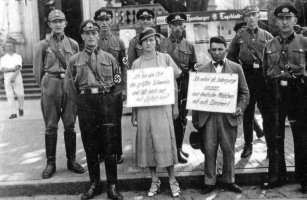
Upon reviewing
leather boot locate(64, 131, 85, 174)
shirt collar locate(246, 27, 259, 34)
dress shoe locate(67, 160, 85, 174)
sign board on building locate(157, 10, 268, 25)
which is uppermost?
sign board on building locate(157, 10, 268, 25)

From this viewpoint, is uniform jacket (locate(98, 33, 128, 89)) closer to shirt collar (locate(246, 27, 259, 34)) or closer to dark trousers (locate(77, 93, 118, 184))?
dark trousers (locate(77, 93, 118, 184))

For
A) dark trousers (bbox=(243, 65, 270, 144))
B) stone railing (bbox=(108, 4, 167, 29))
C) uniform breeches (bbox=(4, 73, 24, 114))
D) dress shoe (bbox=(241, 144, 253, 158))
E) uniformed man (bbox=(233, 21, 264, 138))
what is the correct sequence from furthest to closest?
stone railing (bbox=(108, 4, 167, 29)) → uniform breeches (bbox=(4, 73, 24, 114)) → uniformed man (bbox=(233, 21, 264, 138)) → dress shoe (bbox=(241, 144, 253, 158)) → dark trousers (bbox=(243, 65, 270, 144))

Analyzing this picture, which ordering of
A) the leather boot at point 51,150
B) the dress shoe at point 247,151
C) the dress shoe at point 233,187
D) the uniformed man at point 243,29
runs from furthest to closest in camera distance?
the uniformed man at point 243,29 → the dress shoe at point 247,151 → the leather boot at point 51,150 → the dress shoe at point 233,187

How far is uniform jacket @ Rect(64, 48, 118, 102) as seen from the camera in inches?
204

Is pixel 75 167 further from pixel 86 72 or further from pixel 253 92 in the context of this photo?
pixel 253 92

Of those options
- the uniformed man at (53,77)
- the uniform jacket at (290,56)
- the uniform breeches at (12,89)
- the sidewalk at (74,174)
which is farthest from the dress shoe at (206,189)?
the uniform breeches at (12,89)

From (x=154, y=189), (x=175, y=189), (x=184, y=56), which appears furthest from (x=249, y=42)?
(x=154, y=189)

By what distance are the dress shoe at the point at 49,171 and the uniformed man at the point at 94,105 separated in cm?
86

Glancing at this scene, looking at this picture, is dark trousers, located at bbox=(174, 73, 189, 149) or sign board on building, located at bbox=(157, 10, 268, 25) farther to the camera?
sign board on building, located at bbox=(157, 10, 268, 25)

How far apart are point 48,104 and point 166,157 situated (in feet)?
6.56

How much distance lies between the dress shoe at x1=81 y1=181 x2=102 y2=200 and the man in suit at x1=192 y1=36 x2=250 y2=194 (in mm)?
1406

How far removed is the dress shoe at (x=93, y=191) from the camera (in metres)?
5.17

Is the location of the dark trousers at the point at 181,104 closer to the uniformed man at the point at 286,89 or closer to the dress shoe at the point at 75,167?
the uniformed man at the point at 286,89

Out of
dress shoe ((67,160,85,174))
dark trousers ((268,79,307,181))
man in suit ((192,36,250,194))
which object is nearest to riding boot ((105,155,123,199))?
dress shoe ((67,160,85,174))
